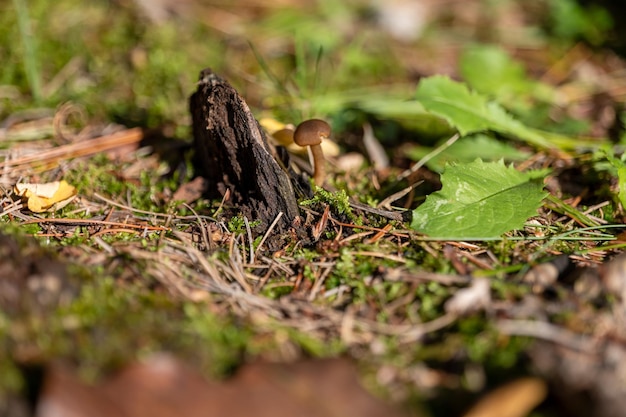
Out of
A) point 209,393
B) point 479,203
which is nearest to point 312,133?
point 479,203

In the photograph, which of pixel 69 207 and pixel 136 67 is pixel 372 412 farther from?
pixel 136 67

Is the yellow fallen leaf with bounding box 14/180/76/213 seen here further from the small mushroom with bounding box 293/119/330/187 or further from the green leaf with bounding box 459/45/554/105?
the green leaf with bounding box 459/45/554/105

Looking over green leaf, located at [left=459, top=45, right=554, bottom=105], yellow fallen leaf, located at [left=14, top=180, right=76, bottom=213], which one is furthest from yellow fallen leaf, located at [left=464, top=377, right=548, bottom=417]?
green leaf, located at [left=459, top=45, right=554, bottom=105]

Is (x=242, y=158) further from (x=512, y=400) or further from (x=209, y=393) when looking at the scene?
(x=512, y=400)

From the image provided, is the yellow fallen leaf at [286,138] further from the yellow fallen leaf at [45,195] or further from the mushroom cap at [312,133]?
the yellow fallen leaf at [45,195]

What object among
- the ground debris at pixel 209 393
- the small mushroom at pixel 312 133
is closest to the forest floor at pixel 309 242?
the ground debris at pixel 209 393
